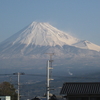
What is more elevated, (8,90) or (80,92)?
(8,90)

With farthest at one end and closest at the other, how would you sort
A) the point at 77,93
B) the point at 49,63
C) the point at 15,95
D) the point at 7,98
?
the point at 15,95 → the point at 49,63 → the point at 7,98 → the point at 77,93

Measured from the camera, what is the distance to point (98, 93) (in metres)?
35.6

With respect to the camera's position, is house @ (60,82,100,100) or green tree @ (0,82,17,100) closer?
house @ (60,82,100,100)

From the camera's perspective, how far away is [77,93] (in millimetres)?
35562

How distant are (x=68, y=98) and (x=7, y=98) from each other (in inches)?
421

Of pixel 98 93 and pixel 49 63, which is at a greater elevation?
pixel 49 63

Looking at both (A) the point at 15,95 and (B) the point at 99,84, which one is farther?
(A) the point at 15,95

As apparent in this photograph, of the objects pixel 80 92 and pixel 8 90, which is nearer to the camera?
pixel 80 92

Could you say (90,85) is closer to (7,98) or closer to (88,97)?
(88,97)

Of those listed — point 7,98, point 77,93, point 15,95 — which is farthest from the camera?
point 15,95

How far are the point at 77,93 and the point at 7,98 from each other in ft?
36.9

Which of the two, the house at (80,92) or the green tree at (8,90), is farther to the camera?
the green tree at (8,90)

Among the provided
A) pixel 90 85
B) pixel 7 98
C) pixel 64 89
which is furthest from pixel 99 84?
pixel 7 98

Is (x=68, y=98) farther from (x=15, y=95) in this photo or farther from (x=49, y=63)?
(x=15, y=95)
